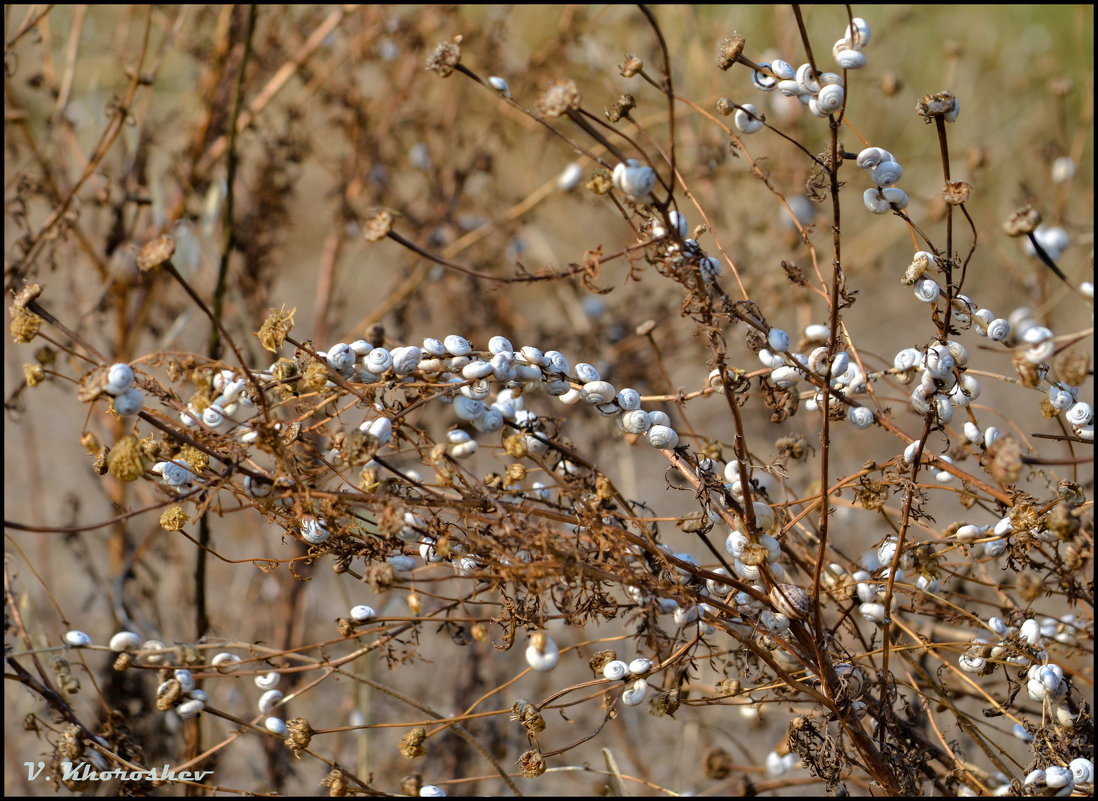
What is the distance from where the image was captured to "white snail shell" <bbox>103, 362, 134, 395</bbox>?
0.56m

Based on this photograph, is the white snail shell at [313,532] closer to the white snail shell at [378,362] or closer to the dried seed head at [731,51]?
the white snail shell at [378,362]

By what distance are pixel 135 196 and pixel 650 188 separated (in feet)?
3.42

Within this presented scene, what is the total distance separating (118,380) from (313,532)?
0.19 m

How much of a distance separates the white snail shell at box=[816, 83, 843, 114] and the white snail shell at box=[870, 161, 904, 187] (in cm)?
7

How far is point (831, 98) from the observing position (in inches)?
24.2

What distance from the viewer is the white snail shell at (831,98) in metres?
0.61

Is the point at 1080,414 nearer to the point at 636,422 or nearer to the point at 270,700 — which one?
the point at 636,422

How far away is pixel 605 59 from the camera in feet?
6.91

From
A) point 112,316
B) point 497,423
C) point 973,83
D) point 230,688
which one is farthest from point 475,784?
point 973,83

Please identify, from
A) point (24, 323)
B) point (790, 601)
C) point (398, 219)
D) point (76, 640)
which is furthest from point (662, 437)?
point (398, 219)

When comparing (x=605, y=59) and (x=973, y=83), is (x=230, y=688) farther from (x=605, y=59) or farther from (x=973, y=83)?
(x=973, y=83)

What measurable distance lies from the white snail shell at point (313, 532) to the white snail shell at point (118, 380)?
0.17 metres

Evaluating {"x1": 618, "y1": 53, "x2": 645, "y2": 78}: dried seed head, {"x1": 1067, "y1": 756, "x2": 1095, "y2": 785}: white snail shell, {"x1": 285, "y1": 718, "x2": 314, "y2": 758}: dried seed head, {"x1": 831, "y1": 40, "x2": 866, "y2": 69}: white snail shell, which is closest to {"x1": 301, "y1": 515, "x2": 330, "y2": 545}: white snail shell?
{"x1": 285, "y1": 718, "x2": 314, "y2": 758}: dried seed head

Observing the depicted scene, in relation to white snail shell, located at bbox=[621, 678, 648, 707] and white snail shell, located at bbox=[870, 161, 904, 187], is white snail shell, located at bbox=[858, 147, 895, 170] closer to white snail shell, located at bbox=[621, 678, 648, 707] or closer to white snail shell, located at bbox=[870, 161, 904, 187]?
white snail shell, located at bbox=[870, 161, 904, 187]
